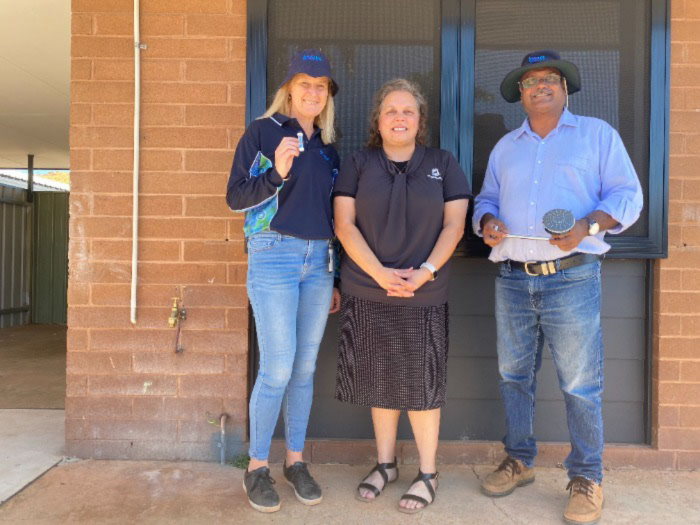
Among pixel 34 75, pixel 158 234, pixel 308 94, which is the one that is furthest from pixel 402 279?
pixel 34 75

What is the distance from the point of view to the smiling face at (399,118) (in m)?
2.63

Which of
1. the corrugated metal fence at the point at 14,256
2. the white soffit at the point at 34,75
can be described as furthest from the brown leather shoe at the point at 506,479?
the corrugated metal fence at the point at 14,256

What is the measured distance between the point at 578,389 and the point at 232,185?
1.73m

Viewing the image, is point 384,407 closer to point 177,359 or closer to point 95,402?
point 177,359

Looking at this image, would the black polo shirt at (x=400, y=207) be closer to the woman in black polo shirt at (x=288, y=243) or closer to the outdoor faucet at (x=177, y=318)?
the woman in black polo shirt at (x=288, y=243)

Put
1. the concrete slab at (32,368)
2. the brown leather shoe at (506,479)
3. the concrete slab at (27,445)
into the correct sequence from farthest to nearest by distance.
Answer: the concrete slab at (32,368) < the concrete slab at (27,445) < the brown leather shoe at (506,479)

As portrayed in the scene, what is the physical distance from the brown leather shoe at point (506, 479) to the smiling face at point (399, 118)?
1.59m

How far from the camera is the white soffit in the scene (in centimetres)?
442

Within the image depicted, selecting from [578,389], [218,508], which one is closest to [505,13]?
[578,389]

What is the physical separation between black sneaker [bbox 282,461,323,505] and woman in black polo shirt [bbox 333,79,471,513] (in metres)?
0.23

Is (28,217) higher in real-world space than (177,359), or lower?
higher

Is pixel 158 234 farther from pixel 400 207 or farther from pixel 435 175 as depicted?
pixel 435 175

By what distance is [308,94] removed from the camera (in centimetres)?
266

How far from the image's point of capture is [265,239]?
2598 mm
